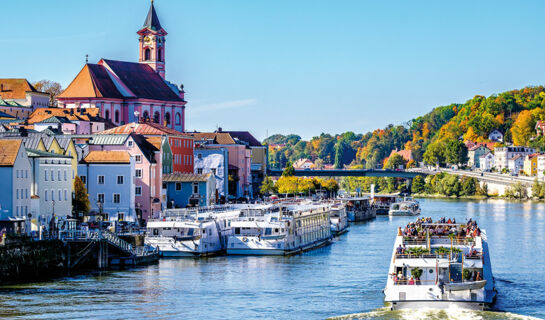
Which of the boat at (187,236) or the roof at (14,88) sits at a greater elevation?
the roof at (14,88)

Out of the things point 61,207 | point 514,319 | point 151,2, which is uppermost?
point 151,2

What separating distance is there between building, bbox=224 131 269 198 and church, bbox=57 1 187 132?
Result: 10567mm

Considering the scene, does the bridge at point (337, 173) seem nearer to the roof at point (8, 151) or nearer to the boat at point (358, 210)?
the boat at point (358, 210)

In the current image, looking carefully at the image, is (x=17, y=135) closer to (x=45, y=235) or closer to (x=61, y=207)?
(x=61, y=207)

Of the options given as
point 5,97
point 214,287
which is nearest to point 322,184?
point 5,97

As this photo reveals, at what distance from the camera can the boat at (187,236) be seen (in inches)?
2611

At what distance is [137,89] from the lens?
138625 millimetres

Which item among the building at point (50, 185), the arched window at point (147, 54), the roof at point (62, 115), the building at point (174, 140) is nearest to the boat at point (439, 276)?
the building at point (50, 185)

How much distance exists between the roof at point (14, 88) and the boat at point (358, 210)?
41.9 m

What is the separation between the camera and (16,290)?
51.2 meters

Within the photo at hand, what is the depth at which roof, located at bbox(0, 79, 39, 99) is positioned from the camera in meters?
133

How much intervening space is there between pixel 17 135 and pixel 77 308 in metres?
30.8

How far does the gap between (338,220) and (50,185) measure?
3423 centimetres

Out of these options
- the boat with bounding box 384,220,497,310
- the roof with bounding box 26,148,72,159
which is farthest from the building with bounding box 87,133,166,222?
the boat with bounding box 384,220,497,310
